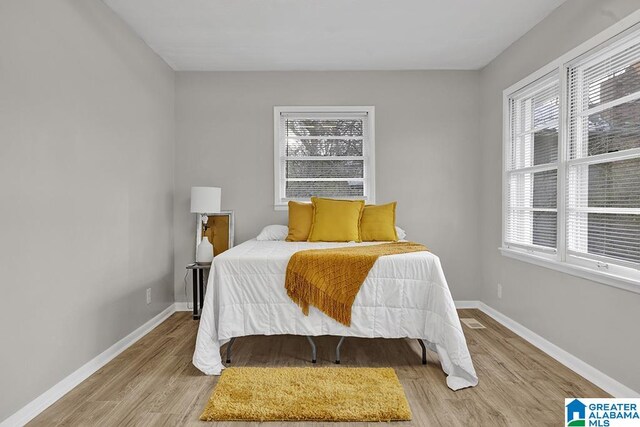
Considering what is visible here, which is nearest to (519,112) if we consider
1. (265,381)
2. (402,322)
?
(402,322)

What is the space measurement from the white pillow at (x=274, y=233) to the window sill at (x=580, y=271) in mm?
2114

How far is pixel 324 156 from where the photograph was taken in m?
4.41

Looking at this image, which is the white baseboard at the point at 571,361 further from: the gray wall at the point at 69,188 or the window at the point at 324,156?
the gray wall at the point at 69,188

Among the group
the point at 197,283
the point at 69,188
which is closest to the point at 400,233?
the point at 197,283

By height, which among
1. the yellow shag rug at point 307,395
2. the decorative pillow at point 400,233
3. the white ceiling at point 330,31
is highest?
the white ceiling at point 330,31

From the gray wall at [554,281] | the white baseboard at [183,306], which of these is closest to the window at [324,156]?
Answer: the gray wall at [554,281]

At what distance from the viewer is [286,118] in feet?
14.4

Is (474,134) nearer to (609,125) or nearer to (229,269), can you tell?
(609,125)

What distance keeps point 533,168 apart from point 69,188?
3434mm

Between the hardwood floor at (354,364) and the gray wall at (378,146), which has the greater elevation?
the gray wall at (378,146)

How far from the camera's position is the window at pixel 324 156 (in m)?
4.39

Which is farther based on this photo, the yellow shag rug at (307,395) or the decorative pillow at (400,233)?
the decorative pillow at (400,233)

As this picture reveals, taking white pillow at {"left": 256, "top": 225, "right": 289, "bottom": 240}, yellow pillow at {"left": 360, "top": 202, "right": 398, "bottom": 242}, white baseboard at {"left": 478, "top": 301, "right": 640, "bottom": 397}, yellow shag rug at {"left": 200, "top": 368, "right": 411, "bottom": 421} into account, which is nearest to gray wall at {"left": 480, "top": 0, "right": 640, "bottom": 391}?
white baseboard at {"left": 478, "top": 301, "right": 640, "bottom": 397}

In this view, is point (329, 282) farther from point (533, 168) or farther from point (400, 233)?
point (533, 168)
